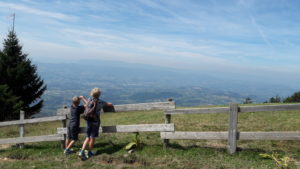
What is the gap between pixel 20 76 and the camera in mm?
30547

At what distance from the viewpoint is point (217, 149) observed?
7188 millimetres

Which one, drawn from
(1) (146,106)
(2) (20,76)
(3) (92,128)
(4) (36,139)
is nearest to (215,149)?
(1) (146,106)

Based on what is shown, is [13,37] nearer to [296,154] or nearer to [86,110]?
[86,110]

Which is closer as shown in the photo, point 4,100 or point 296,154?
point 296,154

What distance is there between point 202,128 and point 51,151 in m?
6.32

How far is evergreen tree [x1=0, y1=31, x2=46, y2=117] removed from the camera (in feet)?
99.4

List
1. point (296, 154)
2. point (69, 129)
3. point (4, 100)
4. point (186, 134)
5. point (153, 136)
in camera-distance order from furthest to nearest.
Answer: point (4, 100) → point (153, 136) → point (69, 129) → point (186, 134) → point (296, 154)

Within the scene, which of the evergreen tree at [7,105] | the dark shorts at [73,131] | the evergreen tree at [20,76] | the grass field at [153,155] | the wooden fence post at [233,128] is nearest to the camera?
the grass field at [153,155]

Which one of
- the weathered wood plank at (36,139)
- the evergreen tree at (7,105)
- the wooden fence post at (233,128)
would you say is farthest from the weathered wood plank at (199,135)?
the evergreen tree at (7,105)

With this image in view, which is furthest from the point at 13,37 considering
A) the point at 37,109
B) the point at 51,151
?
the point at 51,151

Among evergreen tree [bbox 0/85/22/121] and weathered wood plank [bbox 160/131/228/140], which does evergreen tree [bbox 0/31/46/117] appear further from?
weathered wood plank [bbox 160/131/228/140]

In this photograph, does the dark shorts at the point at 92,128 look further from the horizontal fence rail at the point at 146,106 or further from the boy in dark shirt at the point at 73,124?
the horizontal fence rail at the point at 146,106

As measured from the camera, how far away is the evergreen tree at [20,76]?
30.3 m

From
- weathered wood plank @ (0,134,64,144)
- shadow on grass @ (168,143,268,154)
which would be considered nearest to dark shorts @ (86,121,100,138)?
weathered wood plank @ (0,134,64,144)
